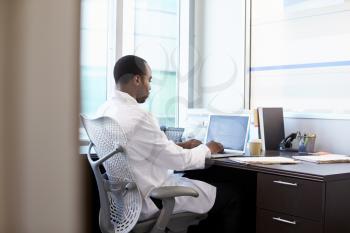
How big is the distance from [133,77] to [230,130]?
75 cm

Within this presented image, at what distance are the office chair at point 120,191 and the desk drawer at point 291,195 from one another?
302 mm

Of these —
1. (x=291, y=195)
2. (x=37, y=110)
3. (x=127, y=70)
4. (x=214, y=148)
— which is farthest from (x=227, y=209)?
(x=37, y=110)

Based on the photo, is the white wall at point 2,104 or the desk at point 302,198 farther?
the desk at point 302,198

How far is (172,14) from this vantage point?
10.5 feet

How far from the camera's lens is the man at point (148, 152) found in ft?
5.45

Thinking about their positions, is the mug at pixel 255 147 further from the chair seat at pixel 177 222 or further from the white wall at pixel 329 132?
the chair seat at pixel 177 222

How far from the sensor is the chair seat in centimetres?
163

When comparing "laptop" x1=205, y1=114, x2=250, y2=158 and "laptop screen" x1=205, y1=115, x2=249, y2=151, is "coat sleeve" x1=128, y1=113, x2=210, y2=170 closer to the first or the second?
"laptop" x1=205, y1=114, x2=250, y2=158

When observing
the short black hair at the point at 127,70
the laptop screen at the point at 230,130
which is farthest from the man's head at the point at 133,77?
the laptop screen at the point at 230,130

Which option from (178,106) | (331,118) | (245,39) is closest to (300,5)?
(245,39)

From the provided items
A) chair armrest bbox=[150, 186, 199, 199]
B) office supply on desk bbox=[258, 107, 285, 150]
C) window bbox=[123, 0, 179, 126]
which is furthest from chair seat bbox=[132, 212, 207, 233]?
window bbox=[123, 0, 179, 126]

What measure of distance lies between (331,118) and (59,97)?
2.16 meters

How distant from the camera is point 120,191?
1.66 m

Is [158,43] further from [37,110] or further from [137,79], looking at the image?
[37,110]
